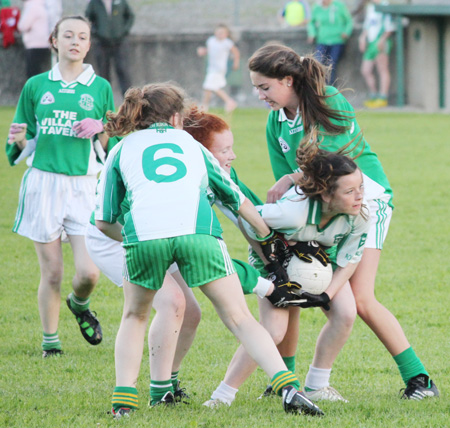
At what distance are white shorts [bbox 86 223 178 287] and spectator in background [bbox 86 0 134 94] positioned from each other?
1335 centimetres

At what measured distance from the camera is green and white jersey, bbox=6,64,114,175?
5.28m

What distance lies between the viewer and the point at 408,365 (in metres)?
4.33

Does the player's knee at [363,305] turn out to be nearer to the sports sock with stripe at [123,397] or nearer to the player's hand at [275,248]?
the player's hand at [275,248]

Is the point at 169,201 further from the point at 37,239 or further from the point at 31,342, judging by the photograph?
the point at 31,342

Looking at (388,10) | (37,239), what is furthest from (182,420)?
(388,10)

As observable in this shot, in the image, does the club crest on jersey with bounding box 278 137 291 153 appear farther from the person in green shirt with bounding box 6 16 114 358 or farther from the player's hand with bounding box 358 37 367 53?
the player's hand with bounding box 358 37 367 53

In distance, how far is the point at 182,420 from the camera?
3.70 meters

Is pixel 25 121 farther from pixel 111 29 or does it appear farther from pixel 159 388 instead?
pixel 111 29

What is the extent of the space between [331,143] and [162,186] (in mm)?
929

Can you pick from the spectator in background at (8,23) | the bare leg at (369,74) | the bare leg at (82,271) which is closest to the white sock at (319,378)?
the bare leg at (82,271)

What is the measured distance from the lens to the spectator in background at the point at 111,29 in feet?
56.6

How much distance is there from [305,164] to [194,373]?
1.52 m

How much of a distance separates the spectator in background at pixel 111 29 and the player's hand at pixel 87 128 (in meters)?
12.2

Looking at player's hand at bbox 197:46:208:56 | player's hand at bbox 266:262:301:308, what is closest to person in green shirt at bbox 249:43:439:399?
player's hand at bbox 266:262:301:308
